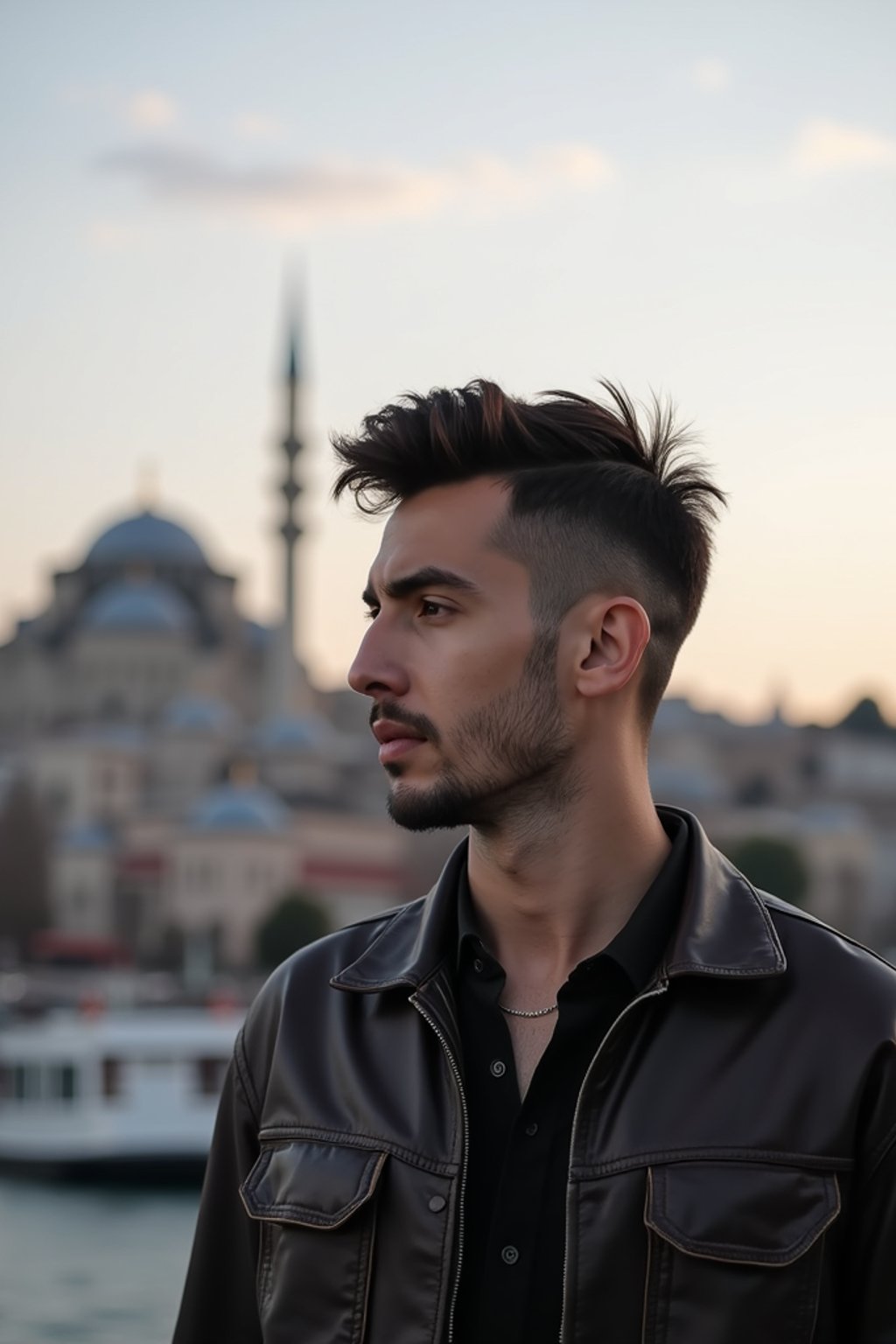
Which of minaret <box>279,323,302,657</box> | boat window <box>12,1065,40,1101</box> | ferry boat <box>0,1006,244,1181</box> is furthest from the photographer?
minaret <box>279,323,302,657</box>

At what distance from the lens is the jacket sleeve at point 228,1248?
153 cm

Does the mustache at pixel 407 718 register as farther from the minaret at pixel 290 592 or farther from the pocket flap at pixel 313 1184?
the minaret at pixel 290 592

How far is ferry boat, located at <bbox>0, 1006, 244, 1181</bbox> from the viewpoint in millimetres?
14695

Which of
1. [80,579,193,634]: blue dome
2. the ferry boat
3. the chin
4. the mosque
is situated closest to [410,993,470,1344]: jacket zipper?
the chin

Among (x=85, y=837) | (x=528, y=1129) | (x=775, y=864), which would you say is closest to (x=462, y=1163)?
(x=528, y=1129)

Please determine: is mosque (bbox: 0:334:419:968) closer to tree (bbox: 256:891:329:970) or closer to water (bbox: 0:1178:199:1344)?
tree (bbox: 256:891:329:970)

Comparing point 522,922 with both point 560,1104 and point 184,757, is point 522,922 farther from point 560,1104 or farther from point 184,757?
point 184,757

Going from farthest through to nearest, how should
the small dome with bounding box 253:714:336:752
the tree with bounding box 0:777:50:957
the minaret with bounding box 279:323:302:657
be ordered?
the small dome with bounding box 253:714:336:752
the minaret with bounding box 279:323:302:657
the tree with bounding box 0:777:50:957

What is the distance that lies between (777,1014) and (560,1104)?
0.13m

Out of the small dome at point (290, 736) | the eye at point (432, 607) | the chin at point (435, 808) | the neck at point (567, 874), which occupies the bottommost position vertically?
the neck at point (567, 874)

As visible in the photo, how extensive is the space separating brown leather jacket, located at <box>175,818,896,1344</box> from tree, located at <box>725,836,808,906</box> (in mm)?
34793

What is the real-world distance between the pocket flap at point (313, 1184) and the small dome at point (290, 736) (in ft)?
131

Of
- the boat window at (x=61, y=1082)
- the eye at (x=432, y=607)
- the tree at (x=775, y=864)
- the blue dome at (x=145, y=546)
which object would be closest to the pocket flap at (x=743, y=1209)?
the eye at (x=432, y=607)

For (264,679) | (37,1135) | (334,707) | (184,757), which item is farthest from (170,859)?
(37,1135)
